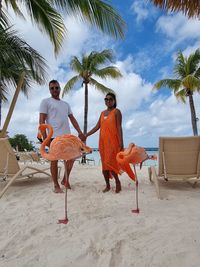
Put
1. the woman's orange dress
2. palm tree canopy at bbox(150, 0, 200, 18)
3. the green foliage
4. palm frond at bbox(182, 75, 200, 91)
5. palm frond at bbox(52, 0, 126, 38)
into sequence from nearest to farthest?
the woman's orange dress, palm tree canopy at bbox(150, 0, 200, 18), palm frond at bbox(52, 0, 126, 38), palm frond at bbox(182, 75, 200, 91), the green foliage

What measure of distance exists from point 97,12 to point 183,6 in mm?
3322

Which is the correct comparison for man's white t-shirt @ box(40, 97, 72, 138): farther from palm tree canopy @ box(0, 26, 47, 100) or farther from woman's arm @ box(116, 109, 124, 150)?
palm tree canopy @ box(0, 26, 47, 100)

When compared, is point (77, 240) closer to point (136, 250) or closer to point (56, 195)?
point (136, 250)

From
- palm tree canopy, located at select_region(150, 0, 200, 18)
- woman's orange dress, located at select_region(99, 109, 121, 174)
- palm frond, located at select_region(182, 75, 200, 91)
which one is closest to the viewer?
woman's orange dress, located at select_region(99, 109, 121, 174)

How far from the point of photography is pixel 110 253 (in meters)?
2.02

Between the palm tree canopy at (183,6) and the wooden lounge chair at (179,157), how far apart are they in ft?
7.02

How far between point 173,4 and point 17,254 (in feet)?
14.1

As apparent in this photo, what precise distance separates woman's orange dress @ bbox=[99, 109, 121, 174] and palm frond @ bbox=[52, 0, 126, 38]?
14.1 ft

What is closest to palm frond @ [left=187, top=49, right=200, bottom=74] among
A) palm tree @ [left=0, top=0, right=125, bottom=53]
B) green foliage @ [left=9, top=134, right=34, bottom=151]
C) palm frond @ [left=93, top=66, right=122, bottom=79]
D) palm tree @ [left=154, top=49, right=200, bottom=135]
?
palm tree @ [left=154, top=49, right=200, bottom=135]

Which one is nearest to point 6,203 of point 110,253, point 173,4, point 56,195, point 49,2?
point 56,195

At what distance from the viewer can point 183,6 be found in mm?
4488

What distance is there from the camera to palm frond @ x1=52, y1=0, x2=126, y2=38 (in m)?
7.23

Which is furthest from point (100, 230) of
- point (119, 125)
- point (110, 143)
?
point (119, 125)

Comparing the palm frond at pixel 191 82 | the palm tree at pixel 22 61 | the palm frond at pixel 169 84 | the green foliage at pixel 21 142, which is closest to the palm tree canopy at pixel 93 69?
the palm frond at pixel 169 84
